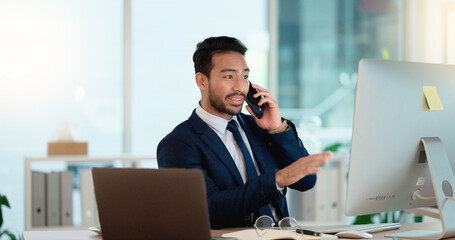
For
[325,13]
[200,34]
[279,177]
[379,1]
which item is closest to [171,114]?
[200,34]

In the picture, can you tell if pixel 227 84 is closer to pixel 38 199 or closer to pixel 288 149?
pixel 288 149

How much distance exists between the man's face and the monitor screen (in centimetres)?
66

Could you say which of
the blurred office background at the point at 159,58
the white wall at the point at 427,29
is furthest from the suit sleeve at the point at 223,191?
the white wall at the point at 427,29

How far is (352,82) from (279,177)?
9.75 ft

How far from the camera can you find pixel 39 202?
3.45 metres

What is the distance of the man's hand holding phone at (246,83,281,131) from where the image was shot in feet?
6.90

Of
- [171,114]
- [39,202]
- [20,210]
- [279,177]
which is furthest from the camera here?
[171,114]

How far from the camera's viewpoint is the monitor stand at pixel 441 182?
1608 mm

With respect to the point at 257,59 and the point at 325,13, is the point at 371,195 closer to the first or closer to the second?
the point at 257,59

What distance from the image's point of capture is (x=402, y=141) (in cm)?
160

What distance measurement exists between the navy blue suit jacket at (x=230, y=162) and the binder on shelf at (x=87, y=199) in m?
1.58

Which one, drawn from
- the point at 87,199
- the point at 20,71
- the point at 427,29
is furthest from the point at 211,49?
the point at 427,29

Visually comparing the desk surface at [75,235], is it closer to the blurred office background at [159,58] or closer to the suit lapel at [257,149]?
the suit lapel at [257,149]

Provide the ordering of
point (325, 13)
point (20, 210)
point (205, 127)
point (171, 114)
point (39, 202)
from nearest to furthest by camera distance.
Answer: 1. point (205, 127)
2. point (39, 202)
3. point (20, 210)
4. point (171, 114)
5. point (325, 13)
